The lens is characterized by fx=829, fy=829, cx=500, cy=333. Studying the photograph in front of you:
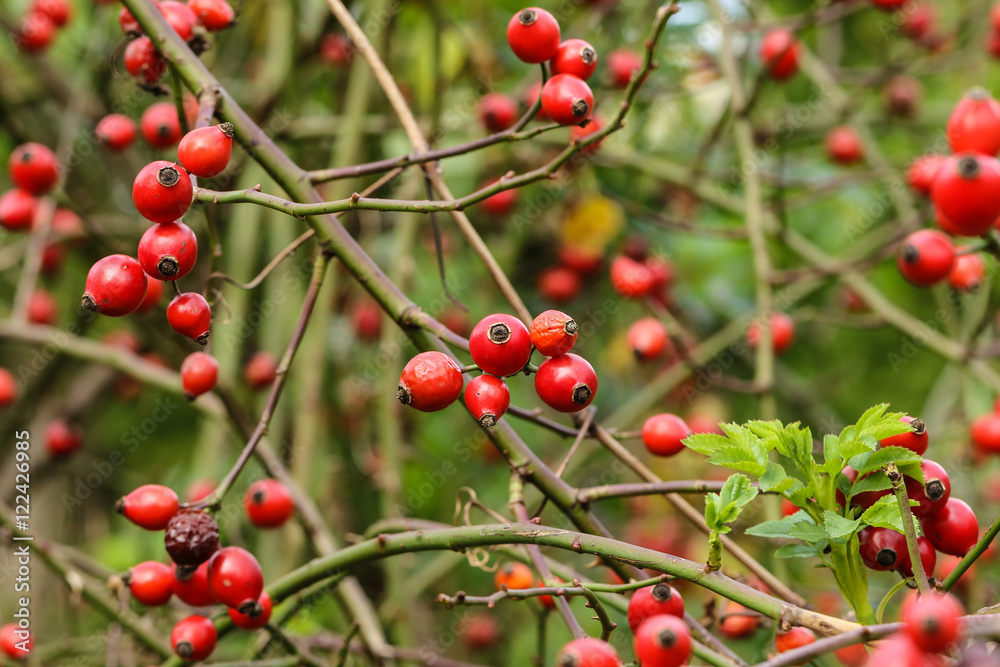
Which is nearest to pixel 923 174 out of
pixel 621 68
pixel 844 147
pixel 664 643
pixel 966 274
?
pixel 966 274

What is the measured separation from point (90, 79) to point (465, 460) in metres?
2.27

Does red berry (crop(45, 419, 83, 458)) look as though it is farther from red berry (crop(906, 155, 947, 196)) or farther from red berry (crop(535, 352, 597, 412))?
red berry (crop(906, 155, 947, 196))

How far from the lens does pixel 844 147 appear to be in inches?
152

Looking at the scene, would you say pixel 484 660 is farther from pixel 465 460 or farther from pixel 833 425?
pixel 833 425

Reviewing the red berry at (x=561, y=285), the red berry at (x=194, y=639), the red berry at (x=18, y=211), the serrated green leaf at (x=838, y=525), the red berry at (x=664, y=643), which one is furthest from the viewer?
the red berry at (x=561, y=285)

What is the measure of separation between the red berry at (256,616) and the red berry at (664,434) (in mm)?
801

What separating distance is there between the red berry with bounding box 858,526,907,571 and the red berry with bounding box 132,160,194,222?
3.83 ft

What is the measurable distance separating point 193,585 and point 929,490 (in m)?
1.28

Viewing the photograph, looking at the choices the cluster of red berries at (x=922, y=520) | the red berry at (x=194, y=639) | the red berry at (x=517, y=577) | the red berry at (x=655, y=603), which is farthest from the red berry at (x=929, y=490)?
the red berry at (x=194, y=639)

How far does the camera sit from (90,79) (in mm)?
3344

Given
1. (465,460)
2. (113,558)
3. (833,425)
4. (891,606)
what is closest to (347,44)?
(465,460)

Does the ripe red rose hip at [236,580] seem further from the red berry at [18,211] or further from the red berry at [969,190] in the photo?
the red berry at [18,211]

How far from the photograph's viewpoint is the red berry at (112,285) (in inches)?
53.6

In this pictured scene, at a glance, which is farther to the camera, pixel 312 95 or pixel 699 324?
pixel 312 95
